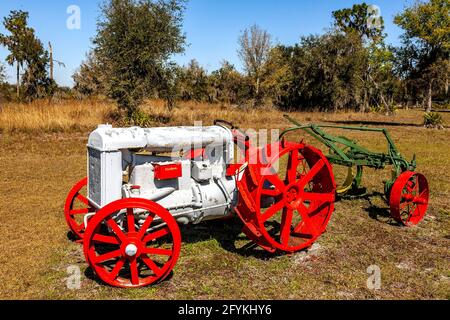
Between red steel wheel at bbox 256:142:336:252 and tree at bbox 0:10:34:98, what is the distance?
74.9 ft

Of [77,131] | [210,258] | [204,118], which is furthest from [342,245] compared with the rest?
[204,118]

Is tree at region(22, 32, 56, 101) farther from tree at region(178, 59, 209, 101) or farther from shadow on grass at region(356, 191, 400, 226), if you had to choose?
shadow on grass at region(356, 191, 400, 226)

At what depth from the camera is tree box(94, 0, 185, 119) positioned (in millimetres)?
16000

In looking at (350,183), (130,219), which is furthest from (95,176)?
(350,183)

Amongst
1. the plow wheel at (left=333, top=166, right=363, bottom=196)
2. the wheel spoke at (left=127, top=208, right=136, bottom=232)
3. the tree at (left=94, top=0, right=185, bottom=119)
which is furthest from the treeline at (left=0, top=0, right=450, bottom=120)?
the wheel spoke at (left=127, top=208, right=136, bottom=232)

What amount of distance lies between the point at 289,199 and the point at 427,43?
20725 millimetres

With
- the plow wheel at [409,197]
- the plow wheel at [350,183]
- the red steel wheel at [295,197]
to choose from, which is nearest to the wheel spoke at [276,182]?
the red steel wheel at [295,197]

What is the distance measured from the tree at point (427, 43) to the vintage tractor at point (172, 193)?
19391 mm

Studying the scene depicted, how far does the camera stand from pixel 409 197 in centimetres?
613

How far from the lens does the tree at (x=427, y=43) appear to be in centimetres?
2058

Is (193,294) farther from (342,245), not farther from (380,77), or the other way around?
(380,77)

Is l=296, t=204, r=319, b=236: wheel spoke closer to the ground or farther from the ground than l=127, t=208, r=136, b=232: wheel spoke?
closer to the ground

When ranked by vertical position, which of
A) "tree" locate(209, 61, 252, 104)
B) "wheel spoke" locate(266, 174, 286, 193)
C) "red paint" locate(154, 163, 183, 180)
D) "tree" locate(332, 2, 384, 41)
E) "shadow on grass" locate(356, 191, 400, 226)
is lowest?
"shadow on grass" locate(356, 191, 400, 226)
